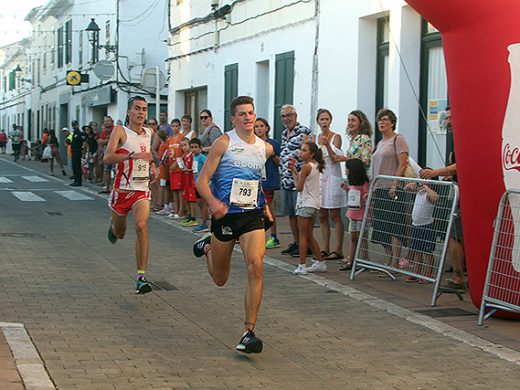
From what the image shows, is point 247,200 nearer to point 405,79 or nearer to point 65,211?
point 405,79

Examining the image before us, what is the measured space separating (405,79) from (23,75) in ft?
183

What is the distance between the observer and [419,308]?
9055 mm

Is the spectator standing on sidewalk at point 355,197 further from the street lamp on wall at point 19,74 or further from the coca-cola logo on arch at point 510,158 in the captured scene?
the street lamp on wall at point 19,74

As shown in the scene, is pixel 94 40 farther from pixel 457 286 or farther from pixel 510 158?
pixel 510 158

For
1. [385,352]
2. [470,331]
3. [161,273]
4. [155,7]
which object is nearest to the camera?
[385,352]

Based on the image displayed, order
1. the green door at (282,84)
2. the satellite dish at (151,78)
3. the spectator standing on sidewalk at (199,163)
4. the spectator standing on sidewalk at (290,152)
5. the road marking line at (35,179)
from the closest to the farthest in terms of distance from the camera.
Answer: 1. the spectator standing on sidewalk at (290,152)
2. the spectator standing on sidewalk at (199,163)
3. the green door at (282,84)
4. the satellite dish at (151,78)
5. the road marking line at (35,179)

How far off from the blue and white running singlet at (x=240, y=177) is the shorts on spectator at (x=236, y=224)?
0.04 m

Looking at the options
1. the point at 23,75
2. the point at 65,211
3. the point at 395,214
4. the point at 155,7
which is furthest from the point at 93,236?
the point at 23,75

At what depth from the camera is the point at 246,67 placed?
22.1 metres

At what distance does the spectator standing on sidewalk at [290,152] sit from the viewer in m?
12.4

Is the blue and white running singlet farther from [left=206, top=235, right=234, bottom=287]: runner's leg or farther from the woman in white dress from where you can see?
the woman in white dress

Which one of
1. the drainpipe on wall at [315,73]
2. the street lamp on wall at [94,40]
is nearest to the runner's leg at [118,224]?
the drainpipe on wall at [315,73]

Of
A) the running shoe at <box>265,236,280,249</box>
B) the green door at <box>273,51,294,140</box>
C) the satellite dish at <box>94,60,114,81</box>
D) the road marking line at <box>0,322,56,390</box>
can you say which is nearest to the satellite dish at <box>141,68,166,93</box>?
the satellite dish at <box>94,60,114,81</box>

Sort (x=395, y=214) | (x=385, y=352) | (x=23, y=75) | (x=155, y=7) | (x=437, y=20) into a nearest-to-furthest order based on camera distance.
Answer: (x=385, y=352) < (x=437, y=20) < (x=395, y=214) < (x=155, y=7) < (x=23, y=75)
